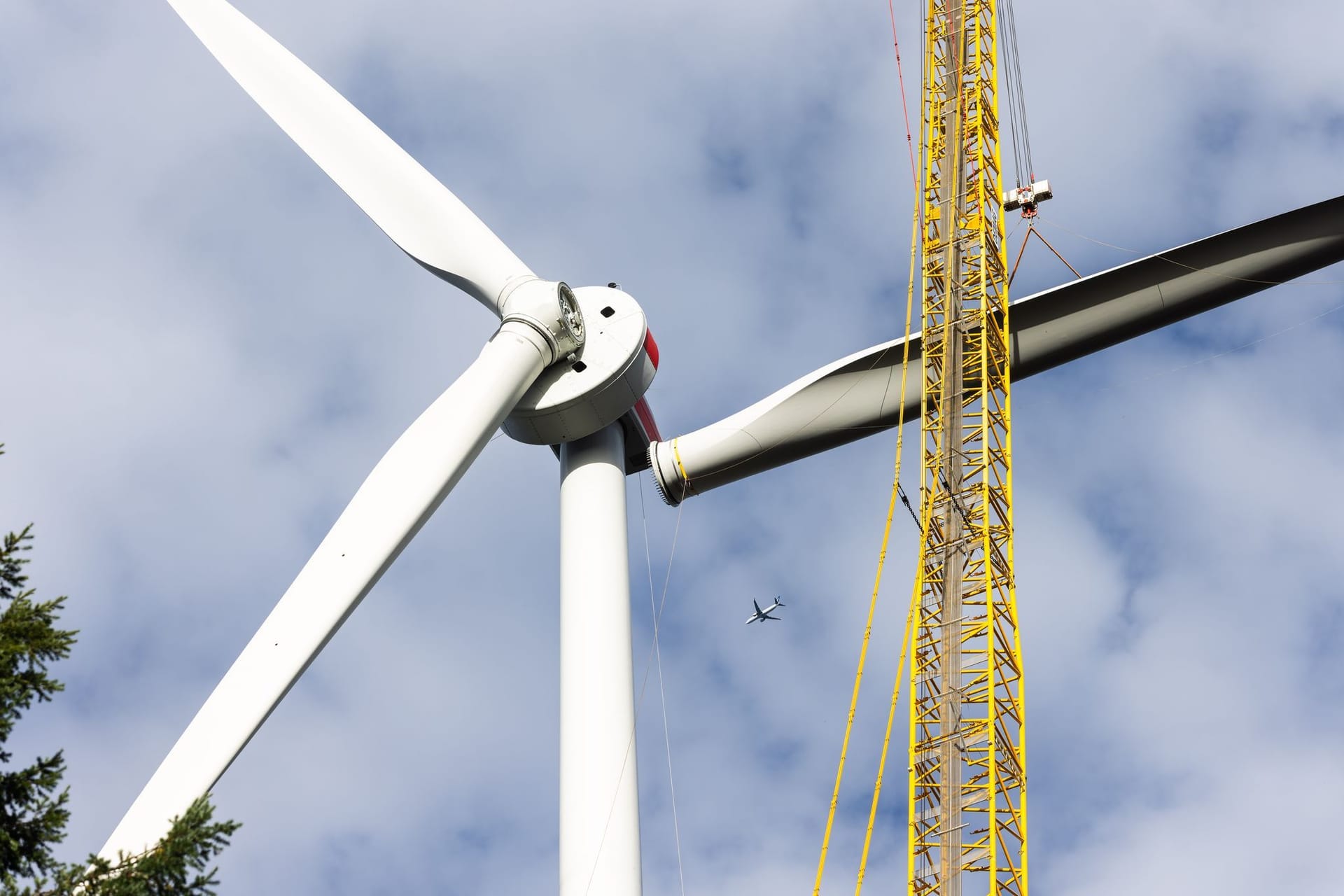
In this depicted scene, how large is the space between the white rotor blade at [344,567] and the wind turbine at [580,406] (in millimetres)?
31

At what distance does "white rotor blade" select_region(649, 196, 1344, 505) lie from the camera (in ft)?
102

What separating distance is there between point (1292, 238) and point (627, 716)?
46.7 ft

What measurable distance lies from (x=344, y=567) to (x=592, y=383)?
259 inches

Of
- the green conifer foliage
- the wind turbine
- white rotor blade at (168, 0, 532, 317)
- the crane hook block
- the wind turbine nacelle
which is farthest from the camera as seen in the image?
the crane hook block

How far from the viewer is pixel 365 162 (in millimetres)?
30375

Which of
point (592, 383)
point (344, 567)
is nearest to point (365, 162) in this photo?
point (592, 383)

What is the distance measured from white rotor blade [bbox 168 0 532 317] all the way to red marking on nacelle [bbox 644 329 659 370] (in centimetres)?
224

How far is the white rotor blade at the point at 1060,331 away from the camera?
31062 mm

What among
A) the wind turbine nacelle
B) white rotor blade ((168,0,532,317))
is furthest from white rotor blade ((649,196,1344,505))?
white rotor blade ((168,0,532,317))

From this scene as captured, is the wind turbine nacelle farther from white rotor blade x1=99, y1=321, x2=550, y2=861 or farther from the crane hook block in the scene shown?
the crane hook block

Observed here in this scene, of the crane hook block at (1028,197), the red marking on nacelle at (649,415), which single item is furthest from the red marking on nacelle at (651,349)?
the crane hook block at (1028,197)

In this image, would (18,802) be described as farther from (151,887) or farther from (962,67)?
(962,67)

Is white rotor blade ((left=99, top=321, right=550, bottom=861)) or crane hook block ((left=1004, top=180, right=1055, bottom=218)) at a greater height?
crane hook block ((left=1004, top=180, right=1055, bottom=218))

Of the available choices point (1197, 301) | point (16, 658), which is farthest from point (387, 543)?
point (1197, 301)
